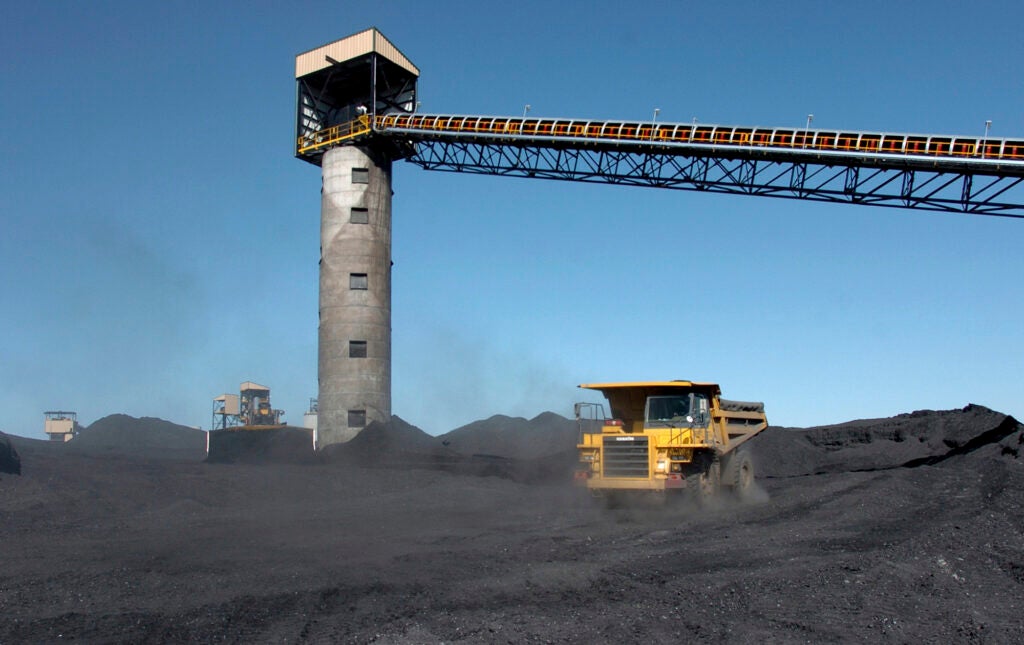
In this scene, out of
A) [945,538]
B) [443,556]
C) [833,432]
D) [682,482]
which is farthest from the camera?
[833,432]

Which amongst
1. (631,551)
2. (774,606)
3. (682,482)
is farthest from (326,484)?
(774,606)

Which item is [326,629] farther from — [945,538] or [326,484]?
[326,484]

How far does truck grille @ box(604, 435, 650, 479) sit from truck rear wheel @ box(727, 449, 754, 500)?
112 inches

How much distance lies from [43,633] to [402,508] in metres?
13.0

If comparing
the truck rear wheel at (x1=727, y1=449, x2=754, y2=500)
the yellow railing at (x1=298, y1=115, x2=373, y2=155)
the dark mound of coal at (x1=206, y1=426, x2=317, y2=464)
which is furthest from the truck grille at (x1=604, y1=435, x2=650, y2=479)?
the yellow railing at (x1=298, y1=115, x2=373, y2=155)

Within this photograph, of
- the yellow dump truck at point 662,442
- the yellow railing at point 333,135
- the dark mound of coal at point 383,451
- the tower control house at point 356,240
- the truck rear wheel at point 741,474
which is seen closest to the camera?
the yellow dump truck at point 662,442

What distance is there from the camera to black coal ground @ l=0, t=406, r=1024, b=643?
28.0 ft

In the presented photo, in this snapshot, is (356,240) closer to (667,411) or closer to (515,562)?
(667,411)

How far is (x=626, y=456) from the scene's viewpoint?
1734cm

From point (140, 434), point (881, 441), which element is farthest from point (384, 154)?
point (140, 434)

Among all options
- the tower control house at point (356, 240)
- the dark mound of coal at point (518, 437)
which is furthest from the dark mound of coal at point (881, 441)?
the tower control house at point (356, 240)

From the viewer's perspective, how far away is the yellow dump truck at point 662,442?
671 inches

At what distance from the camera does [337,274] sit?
118ft

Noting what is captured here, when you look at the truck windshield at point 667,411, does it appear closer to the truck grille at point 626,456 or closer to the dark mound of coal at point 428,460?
the truck grille at point 626,456
